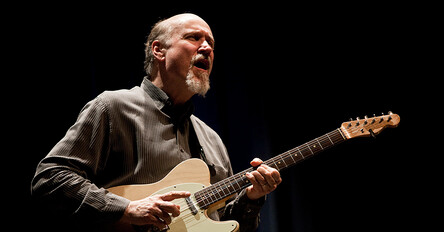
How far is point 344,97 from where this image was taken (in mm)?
2914

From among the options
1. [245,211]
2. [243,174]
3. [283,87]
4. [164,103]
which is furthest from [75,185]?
[283,87]

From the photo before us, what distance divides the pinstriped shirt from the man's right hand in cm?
4

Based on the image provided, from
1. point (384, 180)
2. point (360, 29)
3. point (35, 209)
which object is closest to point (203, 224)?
point (35, 209)

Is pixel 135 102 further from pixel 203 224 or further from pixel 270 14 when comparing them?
pixel 270 14

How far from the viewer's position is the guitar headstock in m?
1.96

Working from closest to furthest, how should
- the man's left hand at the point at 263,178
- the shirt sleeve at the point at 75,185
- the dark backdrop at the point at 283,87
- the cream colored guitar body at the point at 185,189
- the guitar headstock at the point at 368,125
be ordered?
1. the shirt sleeve at the point at 75,185
2. the cream colored guitar body at the point at 185,189
3. the man's left hand at the point at 263,178
4. the guitar headstock at the point at 368,125
5. the dark backdrop at the point at 283,87

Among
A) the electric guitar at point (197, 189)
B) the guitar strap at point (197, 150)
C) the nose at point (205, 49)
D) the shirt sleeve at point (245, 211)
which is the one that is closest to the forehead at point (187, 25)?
the nose at point (205, 49)

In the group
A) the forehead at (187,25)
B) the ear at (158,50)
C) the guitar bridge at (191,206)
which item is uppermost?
the forehead at (187,25)

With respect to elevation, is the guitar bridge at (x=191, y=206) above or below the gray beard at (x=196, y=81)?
below

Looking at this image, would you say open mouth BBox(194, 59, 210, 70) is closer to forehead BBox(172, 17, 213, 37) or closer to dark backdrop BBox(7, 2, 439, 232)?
forehead BBox(172, 17, 213, 37)

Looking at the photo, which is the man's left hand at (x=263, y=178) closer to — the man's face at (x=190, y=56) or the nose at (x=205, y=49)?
the man's face at (x=190, y=56)

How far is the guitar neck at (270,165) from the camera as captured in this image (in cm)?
160

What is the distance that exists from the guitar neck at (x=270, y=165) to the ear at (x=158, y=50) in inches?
34.0

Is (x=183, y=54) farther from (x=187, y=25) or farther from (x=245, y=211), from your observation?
(x=245, y=211)
